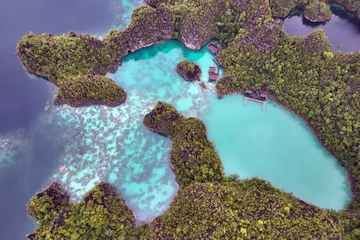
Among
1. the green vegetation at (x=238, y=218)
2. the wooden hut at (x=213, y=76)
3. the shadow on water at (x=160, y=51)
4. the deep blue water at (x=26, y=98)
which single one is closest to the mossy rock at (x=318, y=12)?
the shadow on water at (x=160, y=51)

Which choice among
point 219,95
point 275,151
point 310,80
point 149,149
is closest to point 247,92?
point 219,95

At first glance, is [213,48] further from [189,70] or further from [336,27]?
[336,27]

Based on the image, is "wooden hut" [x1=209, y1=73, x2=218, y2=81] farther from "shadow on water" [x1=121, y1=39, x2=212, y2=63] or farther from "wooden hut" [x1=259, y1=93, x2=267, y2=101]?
"wooden hut" [x1=259, y1=93, x2=267, y2=101]

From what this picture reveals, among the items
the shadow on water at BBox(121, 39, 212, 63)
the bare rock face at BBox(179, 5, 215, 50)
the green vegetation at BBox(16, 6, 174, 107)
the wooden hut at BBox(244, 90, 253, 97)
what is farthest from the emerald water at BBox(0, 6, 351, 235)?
the bare rock face at BBox(179, 5, 215, 50)

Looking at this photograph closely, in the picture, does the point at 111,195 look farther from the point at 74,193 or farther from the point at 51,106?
the point at 51,106

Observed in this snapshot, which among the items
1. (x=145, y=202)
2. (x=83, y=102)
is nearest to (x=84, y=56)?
(x=83, y=102)

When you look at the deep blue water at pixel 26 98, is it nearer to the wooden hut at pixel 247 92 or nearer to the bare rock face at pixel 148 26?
the bare rock face at pixel 148 26
